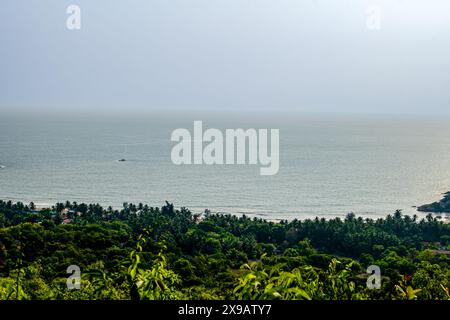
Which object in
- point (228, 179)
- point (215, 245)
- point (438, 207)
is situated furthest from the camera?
point (228, 179)

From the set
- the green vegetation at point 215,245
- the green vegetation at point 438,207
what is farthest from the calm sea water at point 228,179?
the green vegetation at point 215,245

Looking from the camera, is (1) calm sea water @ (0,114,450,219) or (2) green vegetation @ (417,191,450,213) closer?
(2) green vegetation @ (417,191,450,213)

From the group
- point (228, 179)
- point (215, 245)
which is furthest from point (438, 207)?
point (215, 245)

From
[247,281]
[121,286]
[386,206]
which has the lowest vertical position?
[386,206]

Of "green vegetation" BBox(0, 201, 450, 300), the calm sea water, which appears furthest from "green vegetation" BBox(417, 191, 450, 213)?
"green vegetation" BBox(0, 201, 450, 300)

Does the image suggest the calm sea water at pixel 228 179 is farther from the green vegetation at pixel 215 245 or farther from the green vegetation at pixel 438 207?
the green vegetation at pixel 215 245

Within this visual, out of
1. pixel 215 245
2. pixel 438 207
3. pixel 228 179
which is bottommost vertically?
pixel 438 207

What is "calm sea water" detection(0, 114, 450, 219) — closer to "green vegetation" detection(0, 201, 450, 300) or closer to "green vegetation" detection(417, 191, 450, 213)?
Result: "green vegetation" detection(417, 191, 450, 213)

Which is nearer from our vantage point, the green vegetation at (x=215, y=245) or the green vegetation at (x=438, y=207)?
the green vegetation at (x=215, y=245)

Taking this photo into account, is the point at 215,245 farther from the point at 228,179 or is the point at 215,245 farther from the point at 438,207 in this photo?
the point at 228,179
